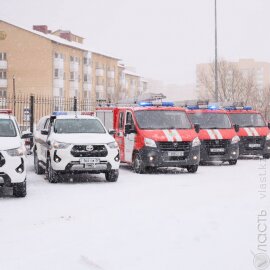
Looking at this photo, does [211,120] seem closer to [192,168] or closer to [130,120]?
[192,168]

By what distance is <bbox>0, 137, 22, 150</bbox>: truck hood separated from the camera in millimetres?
11359

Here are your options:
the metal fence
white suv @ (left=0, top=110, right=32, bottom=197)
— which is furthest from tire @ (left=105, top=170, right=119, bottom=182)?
the metal fence

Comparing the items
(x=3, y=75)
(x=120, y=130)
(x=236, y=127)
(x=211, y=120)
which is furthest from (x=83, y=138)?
(x=3, y=75)

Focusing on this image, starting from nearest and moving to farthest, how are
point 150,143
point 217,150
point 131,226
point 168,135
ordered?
point 131,226 → point 150,143 → point 168,135 → point 217,150

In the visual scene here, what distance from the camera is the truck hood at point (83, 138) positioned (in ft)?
45.5

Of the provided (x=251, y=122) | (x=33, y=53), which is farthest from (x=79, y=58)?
(x=251, y=122)

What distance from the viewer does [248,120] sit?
73.5 ft

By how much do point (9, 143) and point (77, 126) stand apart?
149 inches

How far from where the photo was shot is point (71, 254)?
6.75m

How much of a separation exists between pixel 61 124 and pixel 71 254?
28.7 feet

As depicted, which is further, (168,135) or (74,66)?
(74,66)

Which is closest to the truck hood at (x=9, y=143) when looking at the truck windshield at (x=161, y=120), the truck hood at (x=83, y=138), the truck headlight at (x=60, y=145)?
the truck headlight at (x=60, y=145)

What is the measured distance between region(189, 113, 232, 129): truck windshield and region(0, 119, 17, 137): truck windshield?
8645 mm

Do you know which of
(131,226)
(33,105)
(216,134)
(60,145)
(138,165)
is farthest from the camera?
(33,105)
